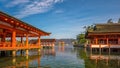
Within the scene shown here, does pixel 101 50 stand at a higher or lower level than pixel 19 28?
lower

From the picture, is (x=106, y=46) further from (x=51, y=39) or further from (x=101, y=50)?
(x=51, y=39)

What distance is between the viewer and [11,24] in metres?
28.6

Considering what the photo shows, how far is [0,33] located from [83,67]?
1729 centimetres

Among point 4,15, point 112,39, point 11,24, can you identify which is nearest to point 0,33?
point 11,24

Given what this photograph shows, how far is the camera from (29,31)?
3900cm

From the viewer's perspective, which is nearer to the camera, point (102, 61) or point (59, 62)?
point (59, 62)

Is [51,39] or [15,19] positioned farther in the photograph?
[51,39]

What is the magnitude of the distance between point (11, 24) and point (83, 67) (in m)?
12.8

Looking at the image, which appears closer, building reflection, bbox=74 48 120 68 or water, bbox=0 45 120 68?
water, bbox=0 45 120 68

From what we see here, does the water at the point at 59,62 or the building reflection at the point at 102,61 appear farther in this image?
the building reflection at the point at 102,61

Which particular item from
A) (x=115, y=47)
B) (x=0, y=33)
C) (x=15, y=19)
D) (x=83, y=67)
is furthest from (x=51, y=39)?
(x=83, y=67)

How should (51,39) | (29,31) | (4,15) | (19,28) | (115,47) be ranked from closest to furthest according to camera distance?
(4,15) → (19,28) → (29,31) → (115,47) → (51,39)

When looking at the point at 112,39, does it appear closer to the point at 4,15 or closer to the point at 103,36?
the point at 103,36

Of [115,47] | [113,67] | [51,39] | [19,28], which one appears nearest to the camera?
[113,67]
